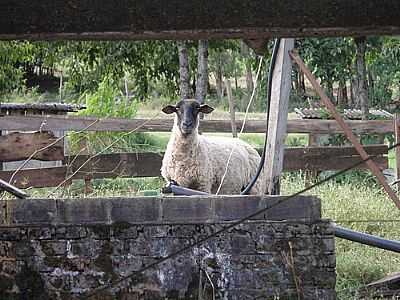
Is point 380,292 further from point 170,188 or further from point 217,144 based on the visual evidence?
point 217,144

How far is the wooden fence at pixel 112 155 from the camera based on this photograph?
10.5 m

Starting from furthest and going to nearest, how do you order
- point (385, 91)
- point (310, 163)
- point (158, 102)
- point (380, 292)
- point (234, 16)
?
point (158, 102), point (385, 91), point (310, 163), point (380, 292), point (234, 16)

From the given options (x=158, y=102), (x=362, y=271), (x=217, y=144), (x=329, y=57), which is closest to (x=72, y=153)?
(x=217, y=144)

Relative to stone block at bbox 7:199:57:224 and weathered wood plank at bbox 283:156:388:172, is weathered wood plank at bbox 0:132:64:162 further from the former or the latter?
stone block at bbox 7:199:57:224

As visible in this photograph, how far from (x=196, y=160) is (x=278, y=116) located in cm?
288

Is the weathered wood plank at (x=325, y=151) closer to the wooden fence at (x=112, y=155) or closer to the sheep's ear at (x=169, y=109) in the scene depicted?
the wooden fence at (x=112, y=155)

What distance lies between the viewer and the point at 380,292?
7.02 m

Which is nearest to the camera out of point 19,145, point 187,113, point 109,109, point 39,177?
Answer: point 187,113

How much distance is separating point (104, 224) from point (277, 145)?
1.61 meters

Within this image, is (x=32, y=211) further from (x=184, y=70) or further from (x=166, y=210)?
(x=184, y=70)

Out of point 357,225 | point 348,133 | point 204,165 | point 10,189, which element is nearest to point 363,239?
point 348,133

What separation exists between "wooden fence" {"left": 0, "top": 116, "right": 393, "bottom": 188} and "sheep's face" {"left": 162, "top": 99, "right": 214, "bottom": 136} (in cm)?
84

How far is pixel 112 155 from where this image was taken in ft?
38.4

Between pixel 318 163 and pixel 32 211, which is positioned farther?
pixel 318 163
